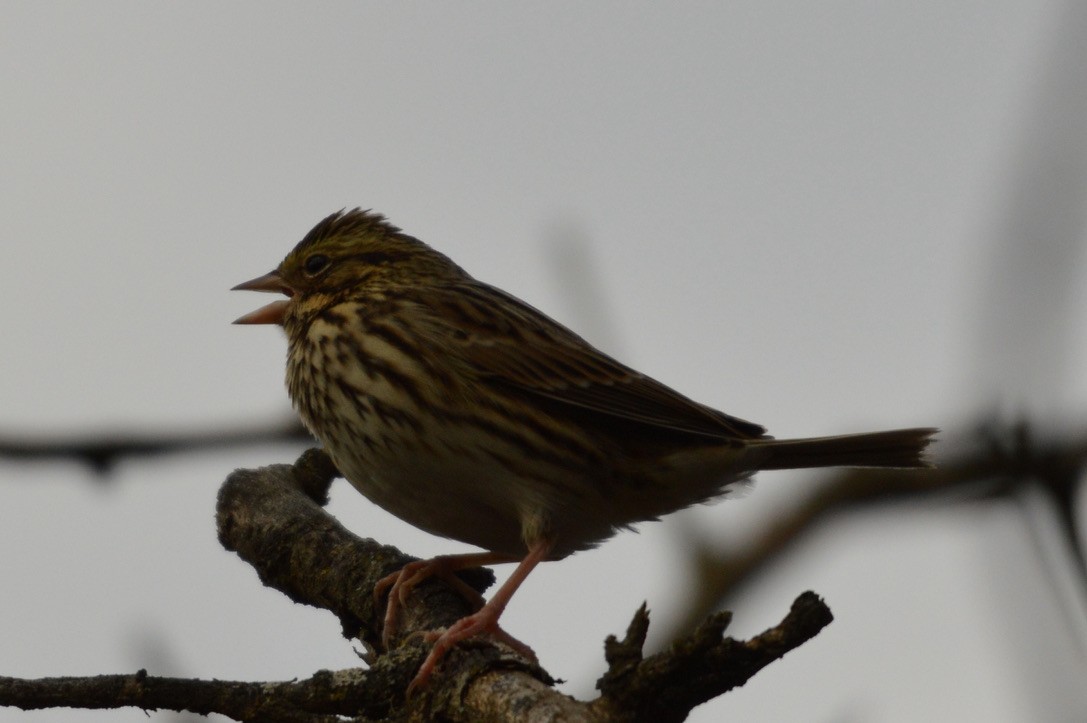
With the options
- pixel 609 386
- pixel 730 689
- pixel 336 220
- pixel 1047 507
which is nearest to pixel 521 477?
pixel 609 386

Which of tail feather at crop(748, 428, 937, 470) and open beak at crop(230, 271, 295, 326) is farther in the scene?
open beak at crop(230, 271, 295, 326)

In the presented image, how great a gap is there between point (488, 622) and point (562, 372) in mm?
1737

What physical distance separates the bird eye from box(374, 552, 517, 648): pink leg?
185 centimetres

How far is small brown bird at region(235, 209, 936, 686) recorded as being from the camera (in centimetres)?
518

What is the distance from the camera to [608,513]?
5441 millimetres

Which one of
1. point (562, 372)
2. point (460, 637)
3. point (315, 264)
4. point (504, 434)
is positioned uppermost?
point (315, 264)

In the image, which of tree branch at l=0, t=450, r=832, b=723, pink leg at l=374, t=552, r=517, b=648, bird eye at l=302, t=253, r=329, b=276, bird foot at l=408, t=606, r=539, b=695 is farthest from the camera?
bird eye at l=302, t=253, r=329, b=276

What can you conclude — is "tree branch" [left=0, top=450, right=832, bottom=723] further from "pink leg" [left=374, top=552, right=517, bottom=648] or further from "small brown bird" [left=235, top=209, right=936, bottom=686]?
"small brown bird" [left=235, top=209, right=936, bottom=686]

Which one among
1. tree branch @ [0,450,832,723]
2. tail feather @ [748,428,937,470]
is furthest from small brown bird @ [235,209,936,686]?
tree branch @ [0,450,832,723]

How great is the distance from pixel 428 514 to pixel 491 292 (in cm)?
163

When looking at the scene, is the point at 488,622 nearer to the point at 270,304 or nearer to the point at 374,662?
the point at 374,662

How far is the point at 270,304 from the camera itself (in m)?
6.45

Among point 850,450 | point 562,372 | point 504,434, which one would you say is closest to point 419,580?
point 504,434

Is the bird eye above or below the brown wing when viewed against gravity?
above
